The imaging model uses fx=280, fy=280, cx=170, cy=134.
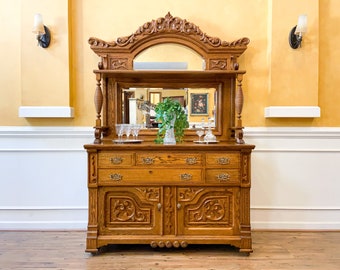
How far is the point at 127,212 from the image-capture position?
2412 mm

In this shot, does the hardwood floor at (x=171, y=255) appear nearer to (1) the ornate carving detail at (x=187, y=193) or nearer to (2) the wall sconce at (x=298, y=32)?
(1) the ornate carving detail at (x=187, y=193)

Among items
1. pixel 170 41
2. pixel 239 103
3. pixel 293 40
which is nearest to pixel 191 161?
pixel 239 103

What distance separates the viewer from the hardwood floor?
2.24 meters

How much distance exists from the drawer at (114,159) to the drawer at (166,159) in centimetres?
7

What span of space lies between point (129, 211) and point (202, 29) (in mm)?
1950

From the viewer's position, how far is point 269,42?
2889mm

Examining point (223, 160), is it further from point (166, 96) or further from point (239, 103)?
point (166, 96)

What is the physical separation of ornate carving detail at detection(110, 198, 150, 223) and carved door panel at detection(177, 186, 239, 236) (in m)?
0.31

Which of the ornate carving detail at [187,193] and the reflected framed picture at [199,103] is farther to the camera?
the reflected framed picture at [199,103]

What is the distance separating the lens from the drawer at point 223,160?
7.80ft

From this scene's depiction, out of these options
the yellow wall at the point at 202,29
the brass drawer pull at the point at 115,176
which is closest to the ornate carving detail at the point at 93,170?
the brass drawer pull at the point at 115,176

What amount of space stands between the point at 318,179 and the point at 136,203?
6.35 ft

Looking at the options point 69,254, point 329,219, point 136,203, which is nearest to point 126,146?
point 136,203

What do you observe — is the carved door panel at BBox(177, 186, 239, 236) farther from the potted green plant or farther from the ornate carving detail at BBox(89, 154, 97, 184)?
the ornate carving detail at BBox(89, 154, 97, 184)
